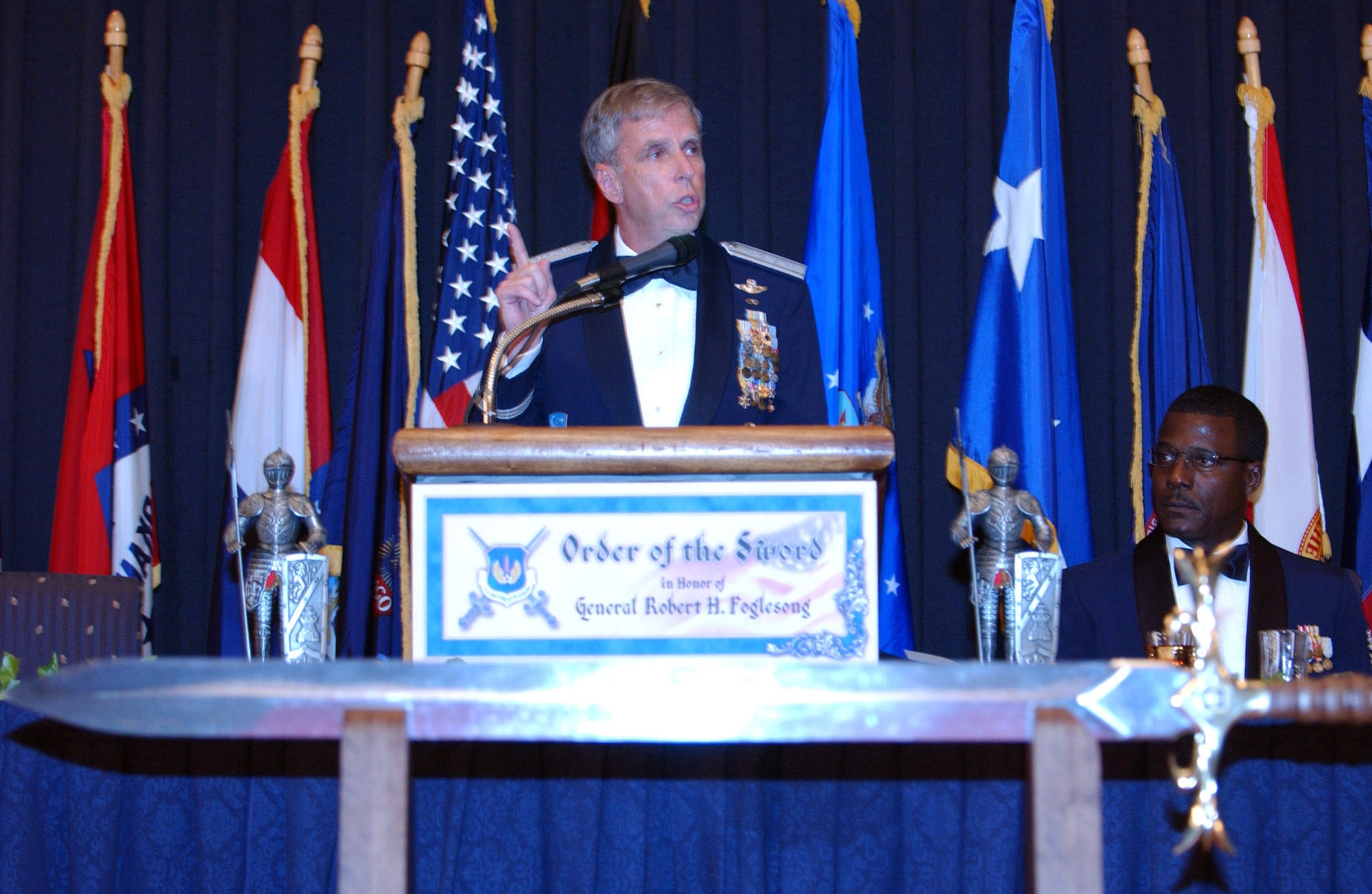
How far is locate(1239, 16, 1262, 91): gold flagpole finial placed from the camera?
135 inches

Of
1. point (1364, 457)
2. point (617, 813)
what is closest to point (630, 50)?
point (1364, 457)

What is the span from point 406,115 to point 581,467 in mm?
2413

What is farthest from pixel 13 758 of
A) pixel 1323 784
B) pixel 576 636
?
pixel 1323 784

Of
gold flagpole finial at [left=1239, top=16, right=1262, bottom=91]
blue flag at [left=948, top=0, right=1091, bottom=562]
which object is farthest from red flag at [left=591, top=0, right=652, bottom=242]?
gold flagpole finial at [left=1239, top=16, right=1262, bottom=91]

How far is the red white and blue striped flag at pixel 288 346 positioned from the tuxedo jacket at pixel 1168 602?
2051 millimetres

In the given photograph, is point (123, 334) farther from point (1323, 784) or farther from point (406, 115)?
point (1323, 784)

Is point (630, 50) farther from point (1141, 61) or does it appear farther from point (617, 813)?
point (617, 813)

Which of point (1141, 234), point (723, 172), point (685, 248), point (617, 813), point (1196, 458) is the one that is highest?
point (723, 172)

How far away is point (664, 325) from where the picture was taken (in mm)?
2277

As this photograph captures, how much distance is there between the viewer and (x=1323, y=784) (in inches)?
64.2

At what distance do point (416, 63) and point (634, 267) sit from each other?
2123mm

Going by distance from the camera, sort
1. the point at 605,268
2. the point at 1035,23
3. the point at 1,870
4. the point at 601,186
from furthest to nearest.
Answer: the point at 1035,23 → the point at 601,186 → the point at 1,870 → the point at 605,268

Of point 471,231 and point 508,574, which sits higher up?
point 471,231

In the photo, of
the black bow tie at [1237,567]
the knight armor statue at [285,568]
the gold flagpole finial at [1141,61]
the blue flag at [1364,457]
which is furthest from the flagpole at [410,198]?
the blue flag at [1364,457]
